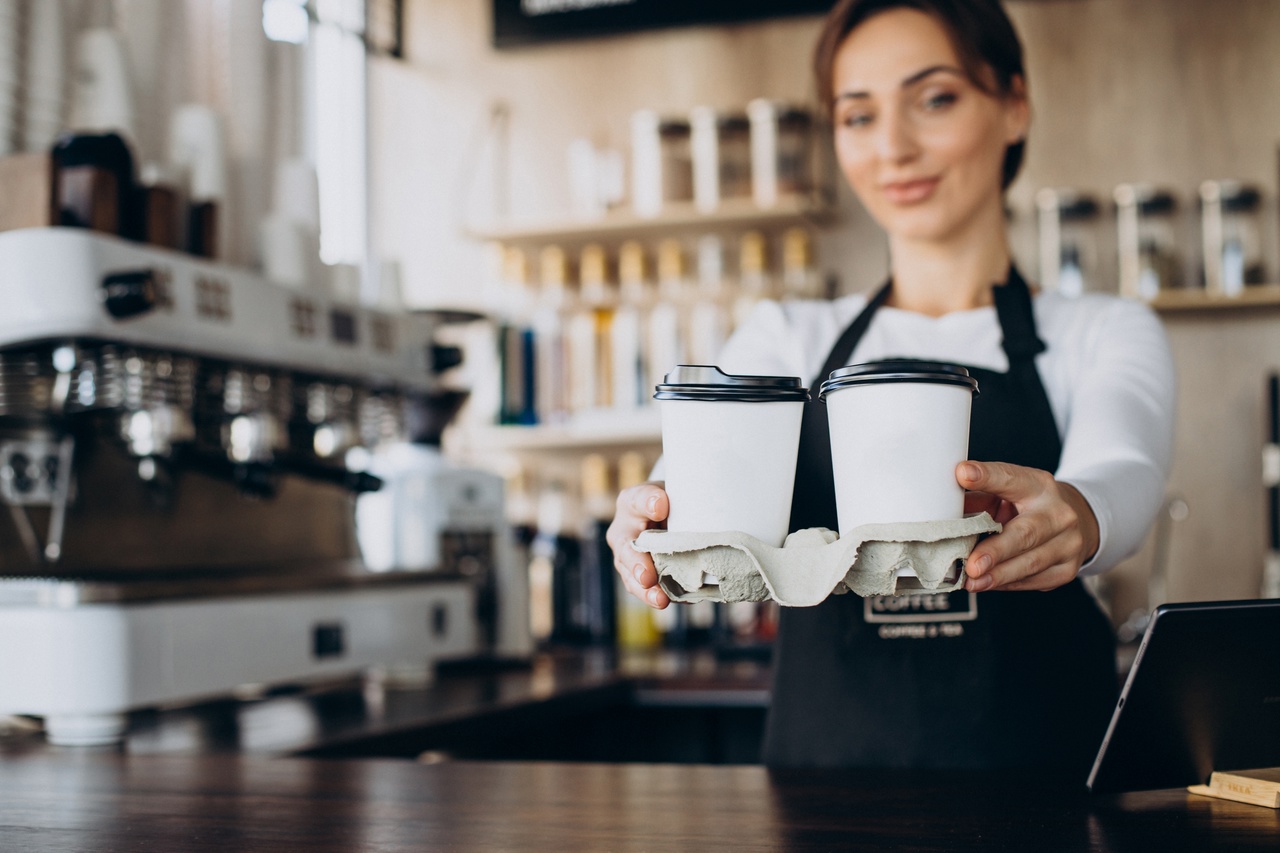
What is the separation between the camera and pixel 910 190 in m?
1.34

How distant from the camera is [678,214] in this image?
3.13 meters

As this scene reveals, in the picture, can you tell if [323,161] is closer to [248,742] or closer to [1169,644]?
[248,742]

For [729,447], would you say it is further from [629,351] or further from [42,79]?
[629,351]

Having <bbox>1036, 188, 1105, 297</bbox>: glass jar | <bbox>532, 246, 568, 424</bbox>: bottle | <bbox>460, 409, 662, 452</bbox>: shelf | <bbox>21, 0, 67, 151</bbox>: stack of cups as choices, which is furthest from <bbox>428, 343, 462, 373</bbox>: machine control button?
<bbox>1036, 188, 1105, 297</bbox>: glass jar

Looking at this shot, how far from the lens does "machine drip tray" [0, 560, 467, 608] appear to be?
60.0 inches

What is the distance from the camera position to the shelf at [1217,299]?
2.86 metres

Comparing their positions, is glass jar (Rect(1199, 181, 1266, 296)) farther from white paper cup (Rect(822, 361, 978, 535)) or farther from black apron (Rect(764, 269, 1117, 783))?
white paper cup (Rect(822, 361, 978, 535))

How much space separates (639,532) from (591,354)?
7.78 feet

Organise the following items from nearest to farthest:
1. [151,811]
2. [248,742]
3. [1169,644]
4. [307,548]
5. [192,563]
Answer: [1169,644], [151,811], [248,742], [192,563], [307,548]

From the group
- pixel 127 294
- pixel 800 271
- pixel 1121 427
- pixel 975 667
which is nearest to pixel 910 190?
pixel 1121 427

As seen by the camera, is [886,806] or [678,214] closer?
[886,806]

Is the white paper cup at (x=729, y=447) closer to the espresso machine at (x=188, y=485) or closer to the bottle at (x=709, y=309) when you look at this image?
the espresso machine at (x=188, y=485)

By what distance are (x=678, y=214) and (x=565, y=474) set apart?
769 millimetres

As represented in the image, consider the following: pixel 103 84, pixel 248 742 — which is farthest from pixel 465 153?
pixel 248 742
